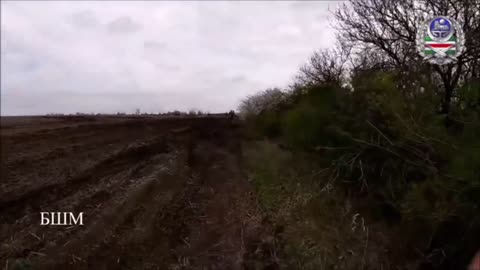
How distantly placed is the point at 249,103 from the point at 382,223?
17504 millimetres

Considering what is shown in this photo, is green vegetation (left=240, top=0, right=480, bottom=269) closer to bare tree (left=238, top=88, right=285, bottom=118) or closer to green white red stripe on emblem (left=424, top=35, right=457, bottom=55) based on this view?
green white red stripe on emblem (left=424, top=35, right=457, bottom=55)

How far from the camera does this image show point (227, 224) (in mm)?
12781

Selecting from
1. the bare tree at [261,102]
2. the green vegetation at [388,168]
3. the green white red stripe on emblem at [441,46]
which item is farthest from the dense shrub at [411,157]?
the bare tree at [261,102]

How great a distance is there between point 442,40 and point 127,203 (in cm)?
845

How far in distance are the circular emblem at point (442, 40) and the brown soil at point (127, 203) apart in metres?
5.48

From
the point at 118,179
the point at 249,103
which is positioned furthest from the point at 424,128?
the point at 249,103

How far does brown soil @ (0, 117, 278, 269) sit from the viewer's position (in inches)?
419

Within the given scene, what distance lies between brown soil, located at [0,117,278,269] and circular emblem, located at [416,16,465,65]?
18.0ft

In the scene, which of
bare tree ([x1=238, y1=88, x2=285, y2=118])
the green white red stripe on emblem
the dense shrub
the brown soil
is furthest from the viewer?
bare tree ([x1=238, y1=88, x2=285, y2=118])

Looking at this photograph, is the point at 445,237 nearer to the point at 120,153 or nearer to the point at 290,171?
the point at 290,171

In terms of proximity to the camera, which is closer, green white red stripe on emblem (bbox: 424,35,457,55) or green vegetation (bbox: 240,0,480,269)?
green vegetation (bbox: 240,0,480,269)

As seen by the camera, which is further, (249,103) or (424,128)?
(249,103)

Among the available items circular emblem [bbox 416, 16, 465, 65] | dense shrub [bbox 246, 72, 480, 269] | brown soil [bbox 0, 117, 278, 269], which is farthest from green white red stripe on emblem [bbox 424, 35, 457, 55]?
brown soil [bbox 0, 117, 278, 269]

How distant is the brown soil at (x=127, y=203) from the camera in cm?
1063
